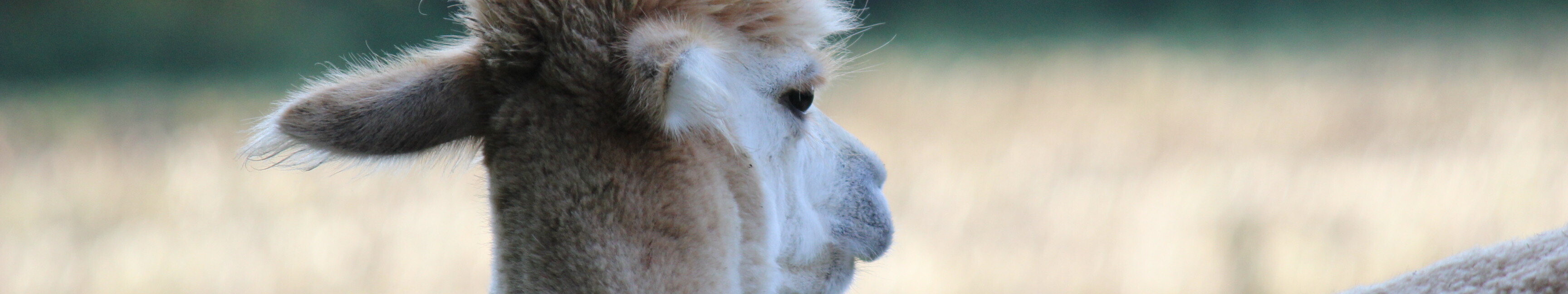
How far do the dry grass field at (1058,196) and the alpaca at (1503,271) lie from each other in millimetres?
2363

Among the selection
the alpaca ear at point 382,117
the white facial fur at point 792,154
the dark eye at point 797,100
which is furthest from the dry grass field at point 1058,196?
the alpaca ear at point 382,117

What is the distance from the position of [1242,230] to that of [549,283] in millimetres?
3347

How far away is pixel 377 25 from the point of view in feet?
14.5

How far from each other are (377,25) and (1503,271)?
4.41m

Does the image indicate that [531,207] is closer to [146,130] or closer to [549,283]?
[549,283]

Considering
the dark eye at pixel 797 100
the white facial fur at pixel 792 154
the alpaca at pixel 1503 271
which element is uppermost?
the dark eye at pixel 797 100

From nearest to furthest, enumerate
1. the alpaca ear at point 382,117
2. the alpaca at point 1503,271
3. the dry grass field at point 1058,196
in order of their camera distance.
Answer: the alpaca at point 1503,271
the alpaca ear at point 382,117
the dry grass field at point 1058,196

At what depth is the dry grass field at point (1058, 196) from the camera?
346cm

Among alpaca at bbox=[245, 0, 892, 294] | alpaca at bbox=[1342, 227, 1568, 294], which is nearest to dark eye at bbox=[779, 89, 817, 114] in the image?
alpaca at bbox=[245, 0, 892, 294]

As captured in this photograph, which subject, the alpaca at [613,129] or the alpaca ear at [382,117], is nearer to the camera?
the alpaca at [613,129]

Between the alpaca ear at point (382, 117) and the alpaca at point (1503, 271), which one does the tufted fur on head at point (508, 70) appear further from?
the alpaca at point (1503, 271)

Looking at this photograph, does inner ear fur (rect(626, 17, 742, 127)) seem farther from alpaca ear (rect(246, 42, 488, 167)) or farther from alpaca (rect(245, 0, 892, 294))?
alpaca ear (rect(246, 42, 488, 167))

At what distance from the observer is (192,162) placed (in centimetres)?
377

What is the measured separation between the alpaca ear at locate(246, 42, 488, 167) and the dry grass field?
7.62ft
